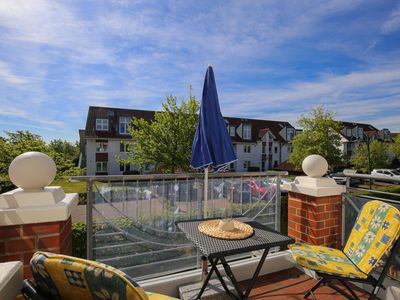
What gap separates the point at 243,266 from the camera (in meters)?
2.58

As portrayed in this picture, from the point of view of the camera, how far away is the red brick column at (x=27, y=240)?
1.53 metres

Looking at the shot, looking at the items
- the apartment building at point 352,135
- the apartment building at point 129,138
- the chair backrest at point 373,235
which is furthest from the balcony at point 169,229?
the apartment building at point 352,135

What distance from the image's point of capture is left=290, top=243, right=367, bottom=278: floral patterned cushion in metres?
1.80

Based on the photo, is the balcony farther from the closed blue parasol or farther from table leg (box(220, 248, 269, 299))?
table leg (box(220, 248, 269, 299))

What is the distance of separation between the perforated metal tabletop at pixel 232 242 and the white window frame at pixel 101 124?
2235cm

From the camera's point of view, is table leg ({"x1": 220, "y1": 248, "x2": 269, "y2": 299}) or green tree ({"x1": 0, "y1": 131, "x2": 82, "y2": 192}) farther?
green tree ({"x1": 0, "y1": 131, "x2": 82, "y2": 192})

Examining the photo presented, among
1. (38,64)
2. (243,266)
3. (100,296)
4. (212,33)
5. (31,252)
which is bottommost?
(243,266)

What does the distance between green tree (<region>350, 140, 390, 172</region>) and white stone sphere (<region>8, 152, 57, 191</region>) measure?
3295 centimetres

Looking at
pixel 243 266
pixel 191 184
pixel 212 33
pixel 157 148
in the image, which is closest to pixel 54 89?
pixel 157 148

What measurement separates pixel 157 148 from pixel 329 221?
11056mm

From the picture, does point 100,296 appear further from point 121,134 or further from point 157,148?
point 121,134

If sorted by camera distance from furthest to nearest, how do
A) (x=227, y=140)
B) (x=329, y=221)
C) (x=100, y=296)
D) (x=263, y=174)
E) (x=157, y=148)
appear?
1. (x=157, y=148)
2. (x=263, y=174)
3. (x=329, y=221)
4. (x=227, y=140)
5. (x=100, y=296)

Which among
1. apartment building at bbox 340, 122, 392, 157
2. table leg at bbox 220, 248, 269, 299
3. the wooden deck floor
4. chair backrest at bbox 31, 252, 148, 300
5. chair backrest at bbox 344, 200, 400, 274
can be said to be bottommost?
the wooden deck floor

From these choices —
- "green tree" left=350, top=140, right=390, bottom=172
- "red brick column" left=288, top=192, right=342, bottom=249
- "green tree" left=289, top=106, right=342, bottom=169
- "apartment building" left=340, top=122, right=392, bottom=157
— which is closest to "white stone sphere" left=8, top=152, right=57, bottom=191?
"red brick column" left=288, top=192, right=342, bottom=249
